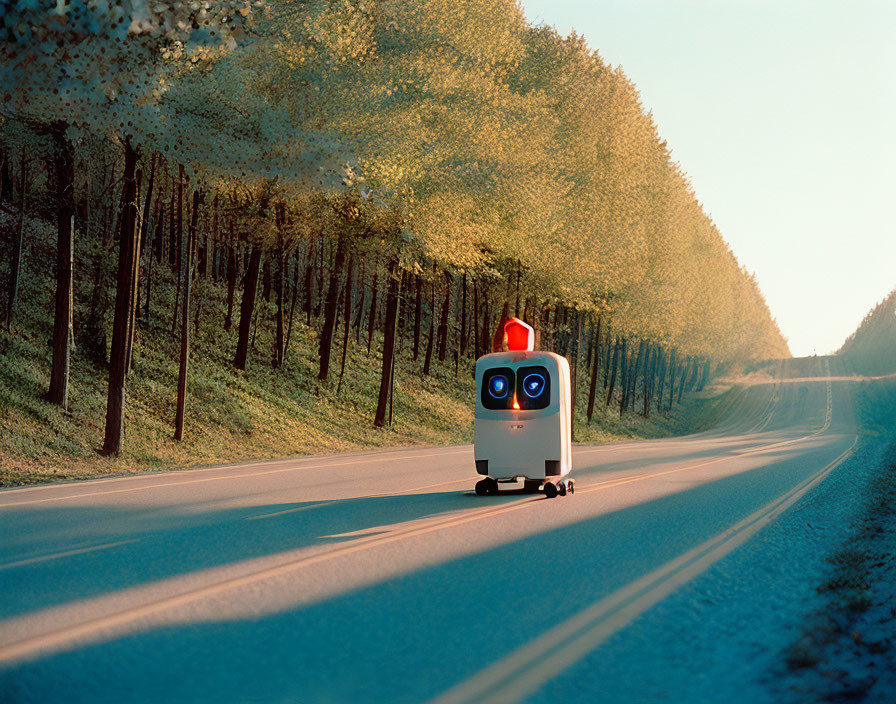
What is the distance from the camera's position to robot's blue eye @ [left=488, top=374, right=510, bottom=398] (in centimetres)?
1288

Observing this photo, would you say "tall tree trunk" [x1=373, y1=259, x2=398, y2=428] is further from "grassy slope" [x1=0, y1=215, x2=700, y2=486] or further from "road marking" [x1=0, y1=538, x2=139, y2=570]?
"road marking" [x1=0, y1=538, x2=139, y2=570]

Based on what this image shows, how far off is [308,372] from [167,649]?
88.5ft

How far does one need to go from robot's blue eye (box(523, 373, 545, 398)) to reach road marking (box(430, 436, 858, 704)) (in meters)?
4.06

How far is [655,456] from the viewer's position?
25.2m

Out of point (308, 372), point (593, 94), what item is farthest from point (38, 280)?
point (593, 94)

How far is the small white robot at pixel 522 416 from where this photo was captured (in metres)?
12.8

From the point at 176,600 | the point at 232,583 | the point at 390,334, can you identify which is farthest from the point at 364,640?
the point at 390,334

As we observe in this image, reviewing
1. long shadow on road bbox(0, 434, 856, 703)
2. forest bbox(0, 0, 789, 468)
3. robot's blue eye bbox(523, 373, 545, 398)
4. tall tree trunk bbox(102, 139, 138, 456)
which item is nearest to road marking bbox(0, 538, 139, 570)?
long shadow on road bbox(0, 434, 856, 703)

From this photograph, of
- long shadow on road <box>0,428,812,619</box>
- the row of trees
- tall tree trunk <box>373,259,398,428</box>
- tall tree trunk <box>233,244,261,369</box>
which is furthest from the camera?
the row of trees

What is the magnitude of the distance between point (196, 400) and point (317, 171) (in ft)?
34.1

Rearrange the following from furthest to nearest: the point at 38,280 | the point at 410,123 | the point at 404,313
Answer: the point at 404,313, the point at 38,280, the point at 410,123

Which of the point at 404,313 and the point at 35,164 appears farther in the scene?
the point at 404,313

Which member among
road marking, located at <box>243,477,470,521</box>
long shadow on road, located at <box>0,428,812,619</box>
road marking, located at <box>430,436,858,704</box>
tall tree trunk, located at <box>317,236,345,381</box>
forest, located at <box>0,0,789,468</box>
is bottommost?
road marking, located at <box>243,477,470,521</box>

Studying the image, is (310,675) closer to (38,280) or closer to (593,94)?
(38,280)
